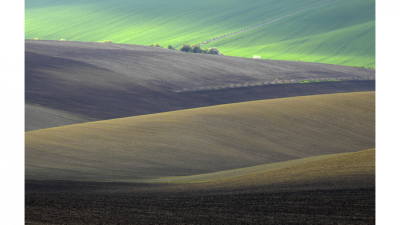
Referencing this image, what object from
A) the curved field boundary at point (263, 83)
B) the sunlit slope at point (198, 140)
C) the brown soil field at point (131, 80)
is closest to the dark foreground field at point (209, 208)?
the sunlit slope at point (198, 140)

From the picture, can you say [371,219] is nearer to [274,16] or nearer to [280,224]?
[280,224]

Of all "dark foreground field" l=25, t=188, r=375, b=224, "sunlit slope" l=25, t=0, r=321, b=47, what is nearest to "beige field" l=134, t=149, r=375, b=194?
"dark foreground field" l=25, t=188, r=375, b=224

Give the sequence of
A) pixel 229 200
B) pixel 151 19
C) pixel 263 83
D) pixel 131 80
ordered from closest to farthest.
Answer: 1. pixel 229 200
2. pixel 131 80
3. pixel 263 83
4. pixel 151 19

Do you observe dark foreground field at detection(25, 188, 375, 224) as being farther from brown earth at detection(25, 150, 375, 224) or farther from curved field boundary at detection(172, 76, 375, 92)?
curved field boundary at detection(172, 76, 375, 92)

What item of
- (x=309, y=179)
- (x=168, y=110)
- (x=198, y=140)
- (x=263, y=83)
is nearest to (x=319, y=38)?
(x=263, y=83)

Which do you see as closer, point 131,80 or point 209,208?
point 209,208

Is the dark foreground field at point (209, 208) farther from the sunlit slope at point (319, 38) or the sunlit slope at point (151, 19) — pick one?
the sunlit slope at point (151, 19)

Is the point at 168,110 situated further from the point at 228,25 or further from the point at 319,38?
the point at 228,25
